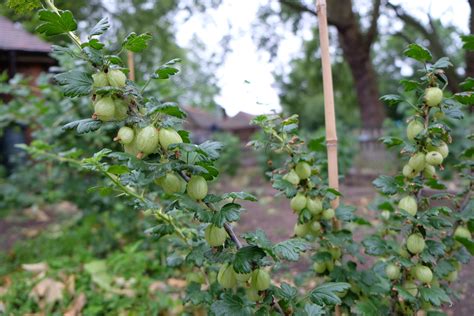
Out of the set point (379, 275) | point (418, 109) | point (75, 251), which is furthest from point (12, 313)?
point (418, 109)

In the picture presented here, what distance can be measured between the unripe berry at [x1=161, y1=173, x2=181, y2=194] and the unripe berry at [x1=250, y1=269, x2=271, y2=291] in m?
0.28

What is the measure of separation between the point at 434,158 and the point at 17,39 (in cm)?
741

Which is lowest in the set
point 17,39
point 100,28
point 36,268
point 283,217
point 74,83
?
point 283,217

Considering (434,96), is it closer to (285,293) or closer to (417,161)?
(417,161)

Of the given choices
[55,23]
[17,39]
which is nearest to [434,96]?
[55,23]

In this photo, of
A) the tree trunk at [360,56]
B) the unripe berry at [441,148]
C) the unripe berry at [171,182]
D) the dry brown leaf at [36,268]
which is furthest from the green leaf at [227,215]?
the tree trunk at [360,56]

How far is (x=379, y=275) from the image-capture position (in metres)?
1.14

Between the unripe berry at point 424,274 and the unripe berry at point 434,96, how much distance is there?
435 millimetres

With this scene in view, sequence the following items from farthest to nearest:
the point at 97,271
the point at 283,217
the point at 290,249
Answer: the point at 283,217
the point at 97,271
the point at 290,249

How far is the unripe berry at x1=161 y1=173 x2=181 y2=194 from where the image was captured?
77 cm

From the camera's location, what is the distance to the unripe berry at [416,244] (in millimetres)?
938

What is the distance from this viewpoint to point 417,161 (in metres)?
0.95

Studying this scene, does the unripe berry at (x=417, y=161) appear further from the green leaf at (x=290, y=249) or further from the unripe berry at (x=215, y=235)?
the unripe berry at (x=215, y=235)

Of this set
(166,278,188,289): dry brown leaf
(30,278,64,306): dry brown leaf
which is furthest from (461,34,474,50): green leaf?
(30,278,64,306): dry brown leaf
